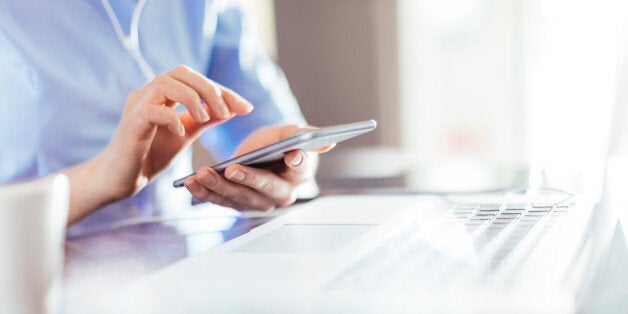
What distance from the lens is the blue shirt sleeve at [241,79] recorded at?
0.94 metres

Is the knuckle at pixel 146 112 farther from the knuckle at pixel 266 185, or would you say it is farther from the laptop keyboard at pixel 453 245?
the laptop keyboard at pixel 453 245

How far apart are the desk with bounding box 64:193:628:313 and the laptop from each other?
0.01 metres

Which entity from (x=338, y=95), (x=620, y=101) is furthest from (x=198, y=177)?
(x=338, y=95)

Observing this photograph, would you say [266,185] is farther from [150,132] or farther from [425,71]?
[425,71]

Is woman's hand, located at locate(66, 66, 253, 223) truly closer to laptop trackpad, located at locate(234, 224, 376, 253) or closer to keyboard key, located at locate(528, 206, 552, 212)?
laptop trackpad, located at locate(234, 224, 376, 253)

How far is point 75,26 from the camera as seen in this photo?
2.60ft

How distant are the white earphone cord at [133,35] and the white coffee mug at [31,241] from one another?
493mm

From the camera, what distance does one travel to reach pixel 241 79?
0.96 metres

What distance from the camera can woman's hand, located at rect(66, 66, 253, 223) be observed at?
62 centimetres

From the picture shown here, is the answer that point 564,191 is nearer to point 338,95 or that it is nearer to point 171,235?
point 171,235

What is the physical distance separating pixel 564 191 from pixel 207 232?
297mm

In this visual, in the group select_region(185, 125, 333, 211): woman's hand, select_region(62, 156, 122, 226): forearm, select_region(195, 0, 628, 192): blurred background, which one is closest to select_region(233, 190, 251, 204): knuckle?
select_region(185, 125, 333, 211): woman's hand

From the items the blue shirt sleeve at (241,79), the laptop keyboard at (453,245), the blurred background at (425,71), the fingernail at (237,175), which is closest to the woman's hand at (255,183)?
the fingernail at (237,175)

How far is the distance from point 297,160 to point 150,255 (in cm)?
16
